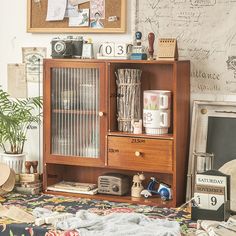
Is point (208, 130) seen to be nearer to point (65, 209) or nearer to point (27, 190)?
point (65, 209)

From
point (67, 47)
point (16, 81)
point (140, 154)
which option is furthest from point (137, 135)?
point (16, 81)

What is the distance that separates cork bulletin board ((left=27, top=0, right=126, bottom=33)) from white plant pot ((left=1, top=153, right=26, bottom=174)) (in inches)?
29.4

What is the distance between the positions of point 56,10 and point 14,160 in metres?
0.90

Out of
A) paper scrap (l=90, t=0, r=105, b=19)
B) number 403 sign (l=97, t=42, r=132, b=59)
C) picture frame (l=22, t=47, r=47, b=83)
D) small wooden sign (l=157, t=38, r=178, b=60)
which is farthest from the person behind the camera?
picture frame (l=22, t=47, r=47, b=83)

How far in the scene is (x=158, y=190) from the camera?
3242 millimetres

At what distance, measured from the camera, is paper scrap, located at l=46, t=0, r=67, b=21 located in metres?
3.51

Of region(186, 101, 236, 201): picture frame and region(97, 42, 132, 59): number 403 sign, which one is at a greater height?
region(97, 42, 132, 59): number 403 sign

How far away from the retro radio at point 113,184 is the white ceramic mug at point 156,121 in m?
0.31

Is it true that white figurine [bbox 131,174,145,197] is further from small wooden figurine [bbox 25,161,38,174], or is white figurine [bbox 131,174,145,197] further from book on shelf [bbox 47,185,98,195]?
small wooden figurine [bbox 25,161,38,174]

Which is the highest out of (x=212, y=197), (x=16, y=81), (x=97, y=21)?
(x=97, y=21)

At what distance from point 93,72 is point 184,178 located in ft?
2.44

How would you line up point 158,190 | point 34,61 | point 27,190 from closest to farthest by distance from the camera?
point 158,190
point 27,190
point 34,61

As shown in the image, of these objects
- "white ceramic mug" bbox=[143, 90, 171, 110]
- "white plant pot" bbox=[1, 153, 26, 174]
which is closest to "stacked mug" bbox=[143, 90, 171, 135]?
"white ceramic mug" bbox=[143, 90, 171, 110]

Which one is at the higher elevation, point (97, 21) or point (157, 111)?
point (97, 21)
